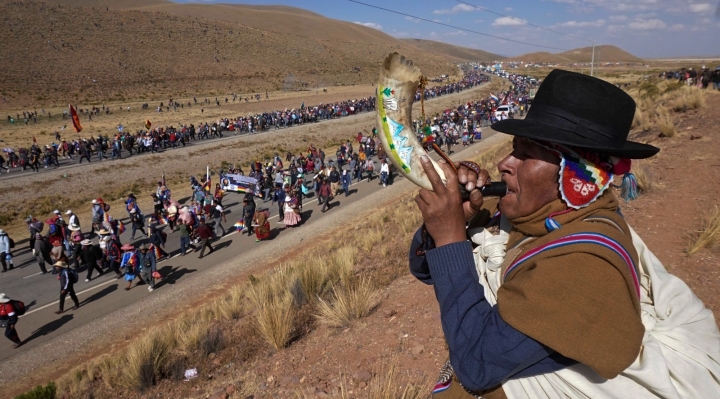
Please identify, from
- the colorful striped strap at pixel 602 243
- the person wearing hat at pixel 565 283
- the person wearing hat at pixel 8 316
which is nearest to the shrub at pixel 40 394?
the person wearing hat at pixel 8 316

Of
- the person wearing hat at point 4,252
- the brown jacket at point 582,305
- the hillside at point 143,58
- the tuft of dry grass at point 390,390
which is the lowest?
the person wearing hat at point 4,252

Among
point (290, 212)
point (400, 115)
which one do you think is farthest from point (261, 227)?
point (400, 115)

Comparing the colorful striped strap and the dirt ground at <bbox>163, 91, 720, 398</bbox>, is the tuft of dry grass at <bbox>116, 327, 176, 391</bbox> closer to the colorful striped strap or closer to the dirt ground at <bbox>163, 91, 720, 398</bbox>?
the dirt ground at <bbox>163, 91, 720, 398</bbox>

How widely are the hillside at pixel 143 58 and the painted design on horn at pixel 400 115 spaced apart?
76.8 meters

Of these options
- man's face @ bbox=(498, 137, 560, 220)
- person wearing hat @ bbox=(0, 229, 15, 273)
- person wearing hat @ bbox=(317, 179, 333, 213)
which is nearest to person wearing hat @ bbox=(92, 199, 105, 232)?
person wearing hat @ bbox=(0, 229, 15, 273)

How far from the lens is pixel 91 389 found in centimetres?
734

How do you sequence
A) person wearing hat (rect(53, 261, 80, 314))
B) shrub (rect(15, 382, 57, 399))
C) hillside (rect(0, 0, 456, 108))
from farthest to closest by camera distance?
hillside (rect(0, 0, 456, 108)) → person wearing hat (rect(53, 261, 80, 314)) → shrub (rect(15, 382, 57, 399))

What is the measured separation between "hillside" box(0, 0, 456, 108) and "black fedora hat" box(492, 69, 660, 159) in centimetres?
7742

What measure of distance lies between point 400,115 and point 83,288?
51.8 ft

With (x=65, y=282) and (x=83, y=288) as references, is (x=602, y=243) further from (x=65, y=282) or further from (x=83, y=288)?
(x=83, y=288)

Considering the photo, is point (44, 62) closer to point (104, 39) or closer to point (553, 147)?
point (104, 39)

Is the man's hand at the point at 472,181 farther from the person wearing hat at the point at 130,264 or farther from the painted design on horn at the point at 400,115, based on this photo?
the person wearing hat at the point at 130,264

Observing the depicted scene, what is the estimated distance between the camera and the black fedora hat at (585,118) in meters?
1.72

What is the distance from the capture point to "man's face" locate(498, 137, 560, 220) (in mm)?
1843
